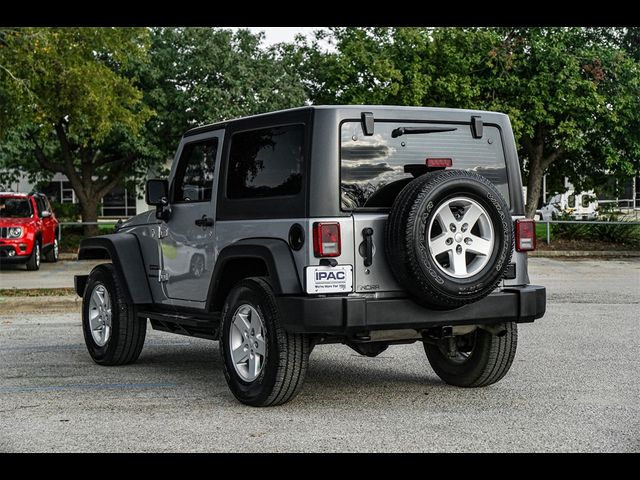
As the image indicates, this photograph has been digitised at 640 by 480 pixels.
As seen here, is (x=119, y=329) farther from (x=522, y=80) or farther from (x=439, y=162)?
(x=522, y=80)

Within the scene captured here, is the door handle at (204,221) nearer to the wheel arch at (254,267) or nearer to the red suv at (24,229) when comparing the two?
the wheel arch at (254,267)

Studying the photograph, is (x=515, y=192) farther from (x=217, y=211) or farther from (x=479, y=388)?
(x=217, y=211)

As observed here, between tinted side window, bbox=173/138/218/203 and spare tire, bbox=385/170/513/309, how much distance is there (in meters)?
1.96

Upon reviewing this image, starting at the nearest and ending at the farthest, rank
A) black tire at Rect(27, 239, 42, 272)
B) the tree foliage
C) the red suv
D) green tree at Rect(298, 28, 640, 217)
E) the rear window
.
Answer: the rear window < the red suv < black tire at Rect(27, 239, 42, 272) < green tree at Rect(298, 28, 640, 217) < the tree foliage

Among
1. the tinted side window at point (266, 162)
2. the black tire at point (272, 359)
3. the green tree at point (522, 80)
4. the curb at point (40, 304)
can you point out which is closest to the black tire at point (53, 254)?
the curb at point (40, 304)

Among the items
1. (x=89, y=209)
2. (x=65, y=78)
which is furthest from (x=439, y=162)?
(x=89, y=209)

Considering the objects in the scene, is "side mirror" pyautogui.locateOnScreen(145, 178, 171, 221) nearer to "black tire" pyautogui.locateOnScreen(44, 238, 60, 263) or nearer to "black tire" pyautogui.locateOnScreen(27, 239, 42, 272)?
"black tire" pyautogui.locateOnScreen(27, 239, 42, 272)

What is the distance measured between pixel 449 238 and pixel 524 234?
954mm

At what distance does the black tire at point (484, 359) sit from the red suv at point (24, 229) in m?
15.4

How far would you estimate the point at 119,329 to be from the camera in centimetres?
884

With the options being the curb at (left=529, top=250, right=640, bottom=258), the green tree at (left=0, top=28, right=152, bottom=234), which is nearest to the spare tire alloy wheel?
the green tree at (left=0, top=28, right=152, bottom=234)

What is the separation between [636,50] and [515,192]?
40935 millimetres

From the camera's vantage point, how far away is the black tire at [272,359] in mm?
6785

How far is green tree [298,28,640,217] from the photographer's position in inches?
1217
